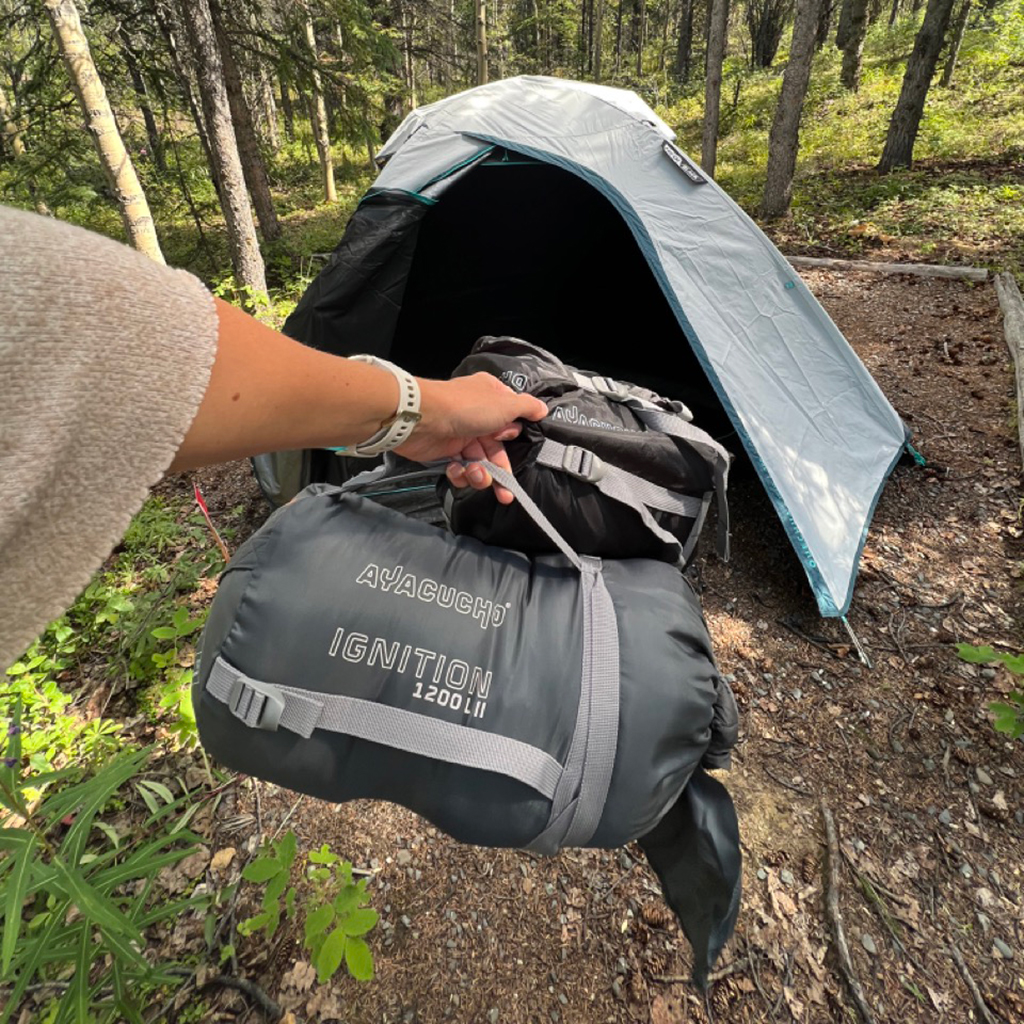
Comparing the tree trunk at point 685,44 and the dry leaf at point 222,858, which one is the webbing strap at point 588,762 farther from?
the tree trunk at point 685,44

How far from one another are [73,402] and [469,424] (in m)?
0.72

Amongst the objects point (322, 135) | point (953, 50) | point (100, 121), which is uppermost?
point (953, 50)

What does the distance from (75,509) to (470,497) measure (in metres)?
0.84

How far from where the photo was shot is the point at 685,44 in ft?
56.8

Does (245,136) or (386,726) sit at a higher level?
(245,136)

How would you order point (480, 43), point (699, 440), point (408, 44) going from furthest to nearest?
1. point (480, 43)
2. point (408, 44)
3. point (699, 440)

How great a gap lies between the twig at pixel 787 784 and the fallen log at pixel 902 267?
4.80 meters

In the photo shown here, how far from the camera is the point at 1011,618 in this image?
2150mm

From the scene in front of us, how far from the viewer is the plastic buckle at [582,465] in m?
1.32

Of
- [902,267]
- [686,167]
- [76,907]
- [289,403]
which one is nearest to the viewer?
[289,403]

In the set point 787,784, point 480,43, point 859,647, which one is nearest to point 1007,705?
point 859,647

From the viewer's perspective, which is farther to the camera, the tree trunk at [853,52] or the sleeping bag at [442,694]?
the tree trunk at [853,52]

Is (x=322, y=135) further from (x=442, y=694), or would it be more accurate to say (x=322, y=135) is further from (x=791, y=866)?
(x=791, y=866)

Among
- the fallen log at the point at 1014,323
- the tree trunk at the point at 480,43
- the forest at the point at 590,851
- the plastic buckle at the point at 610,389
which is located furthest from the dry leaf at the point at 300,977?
the tree trunk at the point at 480,43
